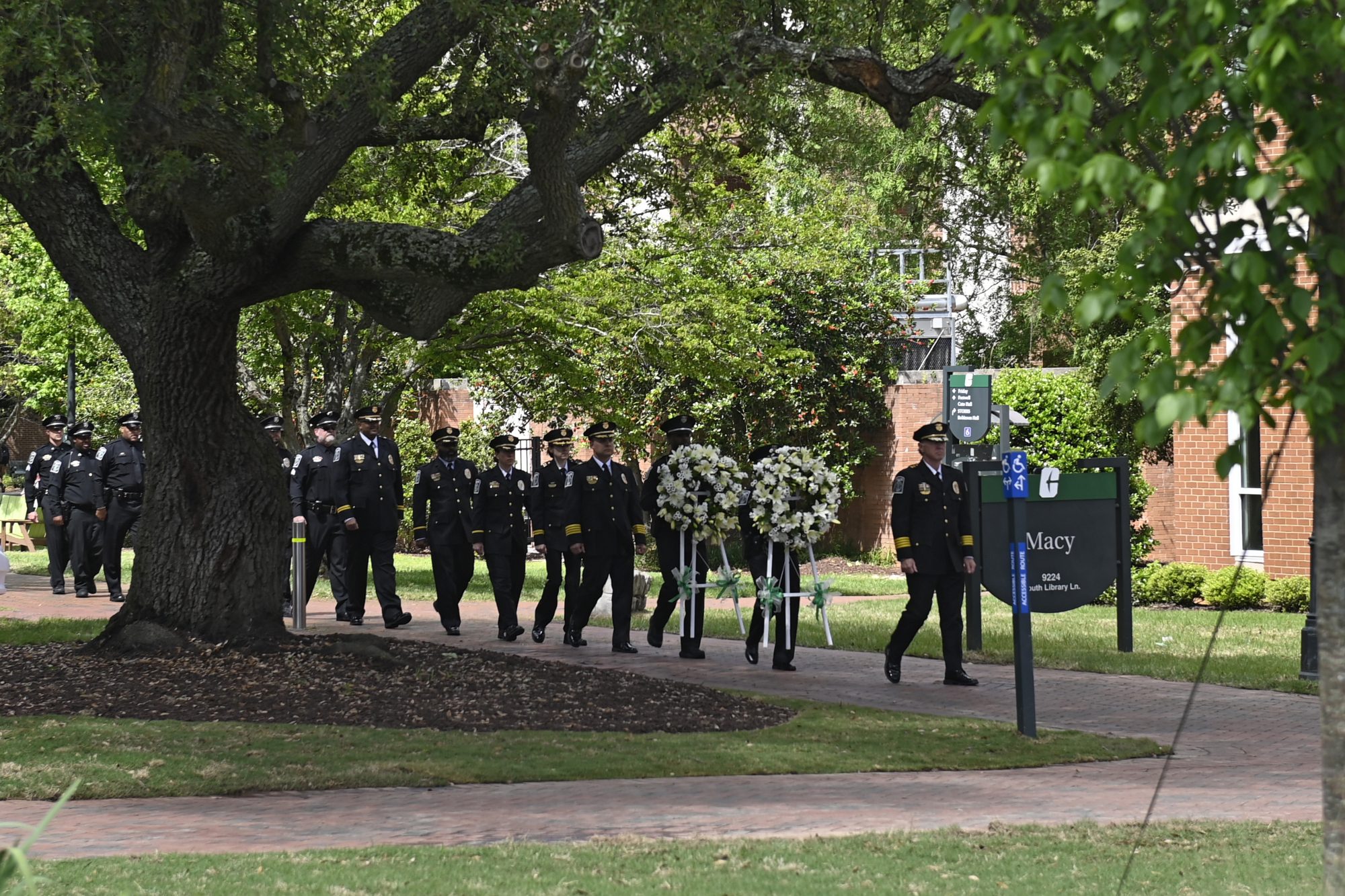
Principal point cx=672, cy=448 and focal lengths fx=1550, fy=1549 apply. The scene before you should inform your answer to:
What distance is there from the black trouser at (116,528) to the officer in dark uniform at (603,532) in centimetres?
663

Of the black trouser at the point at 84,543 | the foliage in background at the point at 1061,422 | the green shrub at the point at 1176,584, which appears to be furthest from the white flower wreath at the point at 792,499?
the black trouser at the point at 84,543

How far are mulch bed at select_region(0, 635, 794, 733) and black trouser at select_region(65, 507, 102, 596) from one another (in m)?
6.85

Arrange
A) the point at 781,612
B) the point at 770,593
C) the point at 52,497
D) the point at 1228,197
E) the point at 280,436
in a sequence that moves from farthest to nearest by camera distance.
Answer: the point at 280,436 < the point at 52,497 < the point at 781,612 < the point at 770,593 < the point at 1228,197

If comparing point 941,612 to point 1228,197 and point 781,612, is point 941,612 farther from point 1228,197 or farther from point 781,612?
point 1228,197

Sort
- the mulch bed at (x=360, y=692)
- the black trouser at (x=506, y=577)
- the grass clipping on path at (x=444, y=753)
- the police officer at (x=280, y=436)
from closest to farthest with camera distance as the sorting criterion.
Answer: the grass clipping on path at (x=444, y=753) < the mulch bed at (x=360, y=692) < the black trouser at (x=506, y=577) < the police officer at (x=280, y=436)

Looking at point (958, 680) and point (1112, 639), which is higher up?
point (1112, 639)

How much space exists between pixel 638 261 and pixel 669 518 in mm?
7456

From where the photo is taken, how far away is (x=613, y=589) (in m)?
14.9

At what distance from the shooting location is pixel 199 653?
39.5 ft

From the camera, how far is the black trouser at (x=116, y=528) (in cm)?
1881

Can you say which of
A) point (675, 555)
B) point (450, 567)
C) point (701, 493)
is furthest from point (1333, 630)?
point (450, 567)

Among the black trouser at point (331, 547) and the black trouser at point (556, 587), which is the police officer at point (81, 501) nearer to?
the black trouser at point (331, 547)

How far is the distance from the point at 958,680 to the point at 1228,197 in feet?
29.2

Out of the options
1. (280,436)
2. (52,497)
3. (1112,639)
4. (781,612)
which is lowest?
(1112,639)
